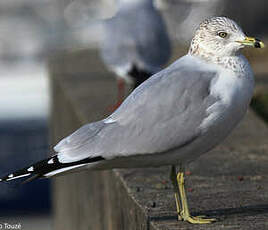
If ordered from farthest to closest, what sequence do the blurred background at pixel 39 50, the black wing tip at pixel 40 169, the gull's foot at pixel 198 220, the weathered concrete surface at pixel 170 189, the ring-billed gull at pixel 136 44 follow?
the blurred background at pixel 39 50 < the ring-billed gull at pixel 136 44 < the weathered concrete surface at pixel 170 189 < the gull's foot at pixel 198 220 < the black wing tip at pixel 40 169

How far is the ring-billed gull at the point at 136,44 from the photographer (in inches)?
281

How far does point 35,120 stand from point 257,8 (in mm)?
6021

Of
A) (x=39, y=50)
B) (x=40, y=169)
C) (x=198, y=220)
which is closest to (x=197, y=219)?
(x=198, y=220)

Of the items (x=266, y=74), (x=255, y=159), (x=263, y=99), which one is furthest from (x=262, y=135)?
(x=266, y=74)

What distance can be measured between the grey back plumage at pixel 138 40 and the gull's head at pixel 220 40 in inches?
142

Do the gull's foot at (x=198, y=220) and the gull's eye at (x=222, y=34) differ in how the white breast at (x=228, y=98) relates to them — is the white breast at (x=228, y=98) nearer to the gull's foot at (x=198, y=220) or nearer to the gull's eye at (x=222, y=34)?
the gull's eye at (x=222, y=34)

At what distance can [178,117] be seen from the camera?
11.0ft

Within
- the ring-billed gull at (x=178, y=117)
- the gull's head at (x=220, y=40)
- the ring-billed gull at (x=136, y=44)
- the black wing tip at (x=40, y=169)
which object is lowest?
the black wing tip at (x=40, y=169)

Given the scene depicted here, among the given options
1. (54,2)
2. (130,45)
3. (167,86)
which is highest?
(54,2)

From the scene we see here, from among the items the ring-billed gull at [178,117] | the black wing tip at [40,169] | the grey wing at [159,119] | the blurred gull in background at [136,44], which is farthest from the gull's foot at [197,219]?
the blurred gull in background at [136,44]

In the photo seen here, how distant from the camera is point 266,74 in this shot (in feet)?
26.8

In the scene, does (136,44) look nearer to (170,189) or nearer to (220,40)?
(170,189)

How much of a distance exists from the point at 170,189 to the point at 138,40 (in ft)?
11.1

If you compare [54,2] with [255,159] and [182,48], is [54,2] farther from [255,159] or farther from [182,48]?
[255,159]
